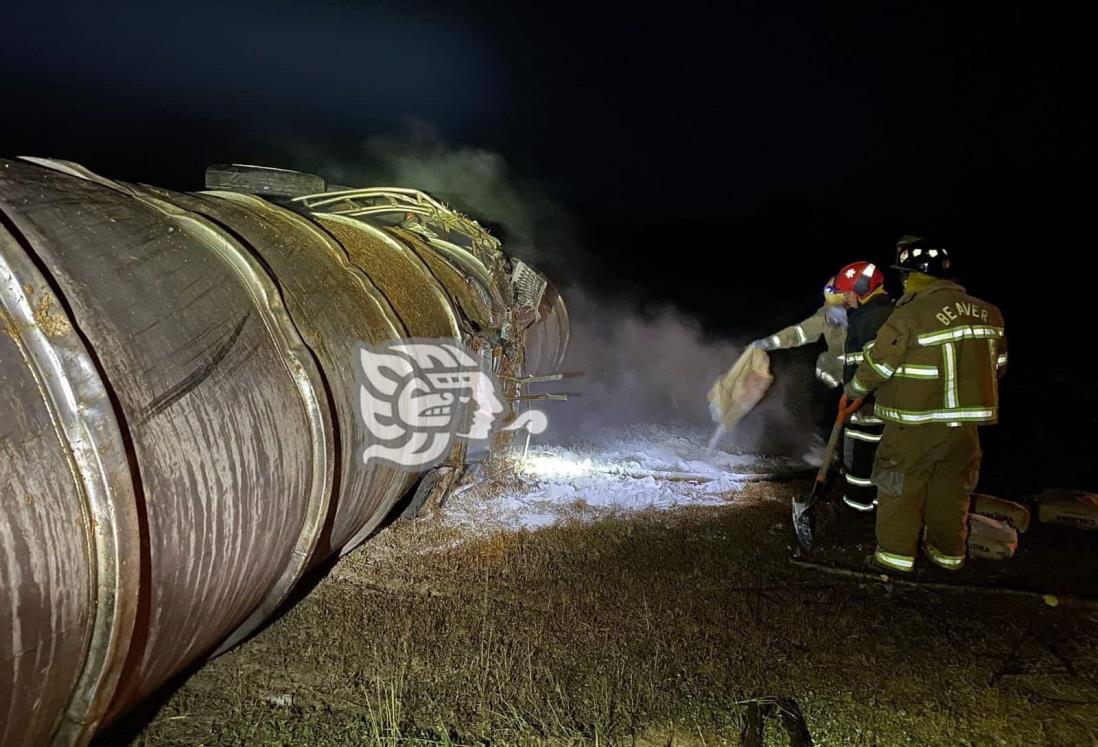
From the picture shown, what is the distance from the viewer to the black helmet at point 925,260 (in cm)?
380

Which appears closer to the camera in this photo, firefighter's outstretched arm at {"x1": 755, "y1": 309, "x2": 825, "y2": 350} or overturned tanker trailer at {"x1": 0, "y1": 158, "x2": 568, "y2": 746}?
overturned tanker trailer at {"x1": 0, "y1": 158, "x2": 568, "y2": 746}

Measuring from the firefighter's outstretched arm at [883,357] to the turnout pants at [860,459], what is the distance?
26.6 inches

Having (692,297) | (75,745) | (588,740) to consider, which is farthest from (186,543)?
(692,297)

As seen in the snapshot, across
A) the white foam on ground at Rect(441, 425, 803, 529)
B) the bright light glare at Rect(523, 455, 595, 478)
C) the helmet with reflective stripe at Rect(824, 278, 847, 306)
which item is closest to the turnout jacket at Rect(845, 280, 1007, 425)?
the helmet with reflective stripe at Rect(824, 278, 847, 306)

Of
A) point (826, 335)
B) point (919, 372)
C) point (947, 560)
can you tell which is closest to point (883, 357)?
point (919, 372)

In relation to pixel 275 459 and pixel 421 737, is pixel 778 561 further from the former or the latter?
pixel 275 459

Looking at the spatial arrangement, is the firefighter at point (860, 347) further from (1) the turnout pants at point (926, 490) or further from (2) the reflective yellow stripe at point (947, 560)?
(2) the reflective yellow stripe at point (947, 560)

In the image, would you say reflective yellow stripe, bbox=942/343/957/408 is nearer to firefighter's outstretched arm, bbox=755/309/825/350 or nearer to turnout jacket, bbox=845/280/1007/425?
turnout jacket, bbox=845/280/1007/425

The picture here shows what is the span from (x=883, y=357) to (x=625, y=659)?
246 cm

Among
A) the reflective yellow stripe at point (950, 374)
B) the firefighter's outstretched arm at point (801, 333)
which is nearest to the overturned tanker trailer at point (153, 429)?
the reflective yellow stripe at point (950, 374)

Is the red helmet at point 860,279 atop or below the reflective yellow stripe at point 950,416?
atop

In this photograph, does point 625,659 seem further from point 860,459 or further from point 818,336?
point 818,336

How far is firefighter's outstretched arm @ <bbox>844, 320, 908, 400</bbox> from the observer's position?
11.9 feet

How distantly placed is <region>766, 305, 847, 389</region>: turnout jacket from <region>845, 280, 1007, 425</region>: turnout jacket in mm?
1334
